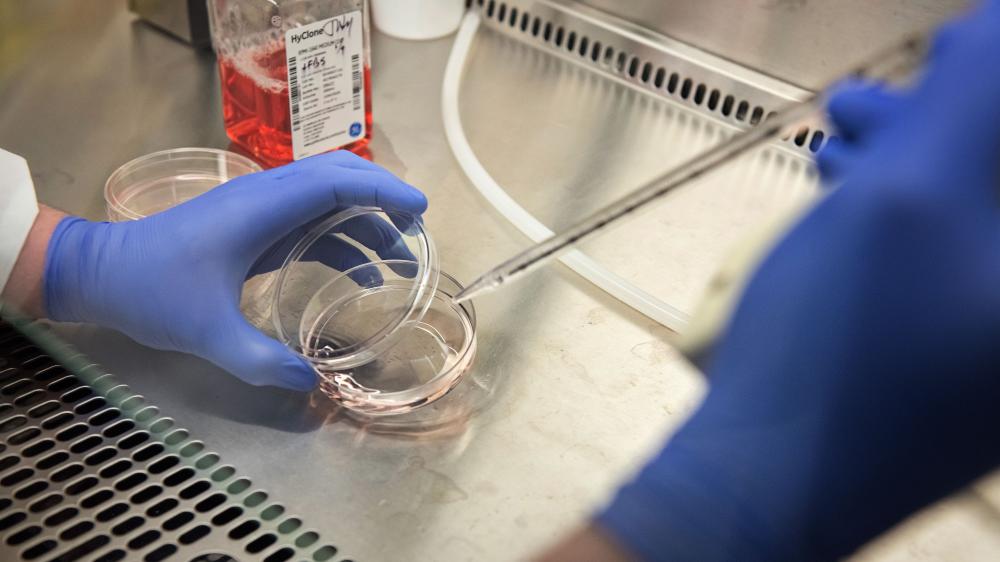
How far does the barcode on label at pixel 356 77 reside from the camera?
1118 millimetres

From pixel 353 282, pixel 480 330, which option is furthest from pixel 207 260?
pixel 480 330

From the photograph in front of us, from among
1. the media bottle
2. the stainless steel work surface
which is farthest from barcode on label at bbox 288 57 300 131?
the stainless steel work surface

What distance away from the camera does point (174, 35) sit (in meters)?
1.41

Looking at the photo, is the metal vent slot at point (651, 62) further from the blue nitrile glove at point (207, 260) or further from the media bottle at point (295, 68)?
the blue nitrile glove at point (207, 260)

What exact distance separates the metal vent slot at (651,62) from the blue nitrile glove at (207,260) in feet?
1.83

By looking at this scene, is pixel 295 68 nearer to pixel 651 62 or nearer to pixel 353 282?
pixel 353 282

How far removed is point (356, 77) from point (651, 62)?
0.45 meters

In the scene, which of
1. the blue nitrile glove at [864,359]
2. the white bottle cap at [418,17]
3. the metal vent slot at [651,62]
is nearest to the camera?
the blue nitrile glove at [864,359]

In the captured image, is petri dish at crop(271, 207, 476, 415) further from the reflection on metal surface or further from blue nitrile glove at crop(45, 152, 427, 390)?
the reflection on metal surface

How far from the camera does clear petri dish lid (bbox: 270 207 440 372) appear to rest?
2.96 ft

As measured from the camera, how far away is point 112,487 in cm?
79

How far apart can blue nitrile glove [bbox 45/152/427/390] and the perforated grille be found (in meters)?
0.07

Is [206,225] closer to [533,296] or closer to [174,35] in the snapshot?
[533,296]

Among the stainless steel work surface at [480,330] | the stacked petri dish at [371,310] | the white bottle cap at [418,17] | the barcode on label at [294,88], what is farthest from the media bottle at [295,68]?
the white bottle cap at [418,17]
